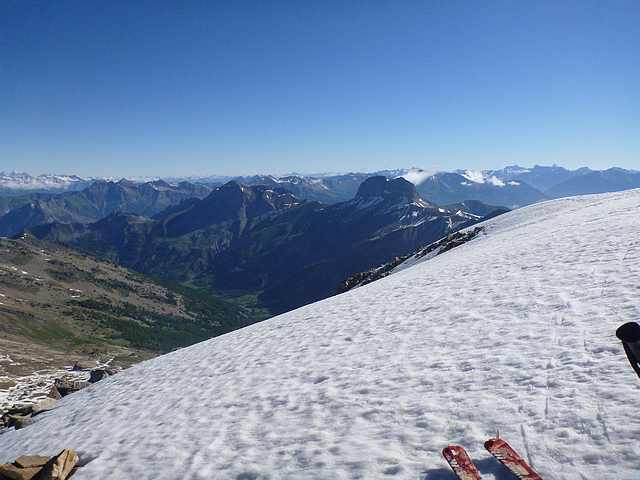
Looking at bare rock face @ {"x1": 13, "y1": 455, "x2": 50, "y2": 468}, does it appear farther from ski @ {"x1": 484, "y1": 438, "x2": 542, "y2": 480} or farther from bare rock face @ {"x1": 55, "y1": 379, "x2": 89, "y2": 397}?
bare rock face @ {"x1": 55, "y1": 379, "x2": 89, "y2": 397}

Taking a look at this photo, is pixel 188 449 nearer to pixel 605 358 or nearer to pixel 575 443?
pixel 575 443

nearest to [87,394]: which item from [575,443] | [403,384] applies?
[403,384]

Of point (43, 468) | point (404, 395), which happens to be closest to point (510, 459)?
point (404, 395)

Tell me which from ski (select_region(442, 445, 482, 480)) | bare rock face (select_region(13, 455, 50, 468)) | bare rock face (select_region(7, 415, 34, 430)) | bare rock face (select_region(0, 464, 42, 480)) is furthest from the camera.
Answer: bare rock face (select_region(7, 415, 34, 430))

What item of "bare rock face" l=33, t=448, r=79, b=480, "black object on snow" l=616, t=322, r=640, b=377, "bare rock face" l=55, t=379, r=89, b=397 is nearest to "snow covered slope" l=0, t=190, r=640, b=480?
"bare rock face" l=33, t=448, r=79, b=480

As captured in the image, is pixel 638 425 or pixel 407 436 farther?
pixel 407 436

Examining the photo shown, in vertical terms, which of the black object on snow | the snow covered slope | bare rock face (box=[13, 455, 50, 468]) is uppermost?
the black object on snow

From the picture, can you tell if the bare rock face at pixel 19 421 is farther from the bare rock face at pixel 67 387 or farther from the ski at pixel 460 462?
the ski at pixel 460 462
